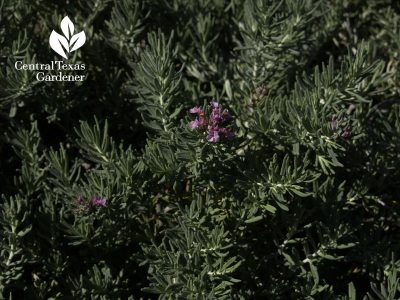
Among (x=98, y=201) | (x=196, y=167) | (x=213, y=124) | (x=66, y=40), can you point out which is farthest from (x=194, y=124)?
(x=66, y=40)

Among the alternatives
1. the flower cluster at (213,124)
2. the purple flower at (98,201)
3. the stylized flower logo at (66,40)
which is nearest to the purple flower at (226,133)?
the flower cluster at (213,124)

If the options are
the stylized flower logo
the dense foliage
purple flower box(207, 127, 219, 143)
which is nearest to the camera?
purple flower box(207, 127, 219, 143)

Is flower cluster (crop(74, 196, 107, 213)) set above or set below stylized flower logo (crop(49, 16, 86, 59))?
below

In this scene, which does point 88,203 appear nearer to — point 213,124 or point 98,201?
point 98,201

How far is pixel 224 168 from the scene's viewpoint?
2.44 metres

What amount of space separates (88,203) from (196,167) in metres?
0.48

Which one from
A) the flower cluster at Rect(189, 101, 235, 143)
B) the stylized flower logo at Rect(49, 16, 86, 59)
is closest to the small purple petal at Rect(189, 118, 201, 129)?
the flower cluster at Rect(189, 101, 235, 143)

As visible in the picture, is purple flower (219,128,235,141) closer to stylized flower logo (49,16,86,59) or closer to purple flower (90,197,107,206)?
purple flower (90,197,107,206)

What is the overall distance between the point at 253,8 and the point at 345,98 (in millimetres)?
649

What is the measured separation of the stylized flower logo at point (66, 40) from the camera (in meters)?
3.00

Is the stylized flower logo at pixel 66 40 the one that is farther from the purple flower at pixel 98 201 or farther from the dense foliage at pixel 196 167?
the purple flower at pixel 98 201

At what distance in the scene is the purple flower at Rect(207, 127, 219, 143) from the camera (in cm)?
222

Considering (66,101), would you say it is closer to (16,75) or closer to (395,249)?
(16,75)

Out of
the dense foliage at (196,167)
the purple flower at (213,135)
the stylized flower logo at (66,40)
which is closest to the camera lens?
the purple flower at (213,135)
